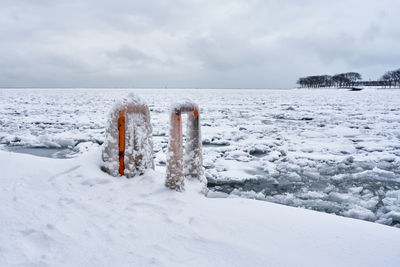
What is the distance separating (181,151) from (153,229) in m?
0.85

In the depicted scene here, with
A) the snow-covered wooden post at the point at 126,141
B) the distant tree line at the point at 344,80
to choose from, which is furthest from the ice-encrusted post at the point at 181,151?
the distant tree line at the point at 344,80

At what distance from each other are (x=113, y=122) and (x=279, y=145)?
3989mm

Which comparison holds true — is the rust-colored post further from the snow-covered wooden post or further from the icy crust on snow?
the icy crust on snow

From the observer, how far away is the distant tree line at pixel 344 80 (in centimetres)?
6444

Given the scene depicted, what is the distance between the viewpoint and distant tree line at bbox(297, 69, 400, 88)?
2537 inches

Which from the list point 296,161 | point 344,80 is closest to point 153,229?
point 296,161

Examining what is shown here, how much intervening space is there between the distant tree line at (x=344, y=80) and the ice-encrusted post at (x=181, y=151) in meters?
73.7

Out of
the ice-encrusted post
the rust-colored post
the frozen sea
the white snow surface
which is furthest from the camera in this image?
the frozen sea

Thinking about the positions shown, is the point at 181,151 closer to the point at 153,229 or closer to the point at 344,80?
the point at 153,229

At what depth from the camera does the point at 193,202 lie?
6.97 feet

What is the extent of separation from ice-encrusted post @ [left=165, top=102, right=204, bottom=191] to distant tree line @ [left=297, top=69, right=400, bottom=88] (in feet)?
242

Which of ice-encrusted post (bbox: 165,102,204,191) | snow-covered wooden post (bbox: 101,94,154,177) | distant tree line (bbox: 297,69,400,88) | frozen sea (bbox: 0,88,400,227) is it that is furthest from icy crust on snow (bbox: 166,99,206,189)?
distant tree line (bbox: 297,69,400,88)

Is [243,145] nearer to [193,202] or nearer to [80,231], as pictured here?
[193,202]

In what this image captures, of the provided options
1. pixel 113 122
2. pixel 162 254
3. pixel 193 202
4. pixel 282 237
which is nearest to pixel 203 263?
pixel 162 254
